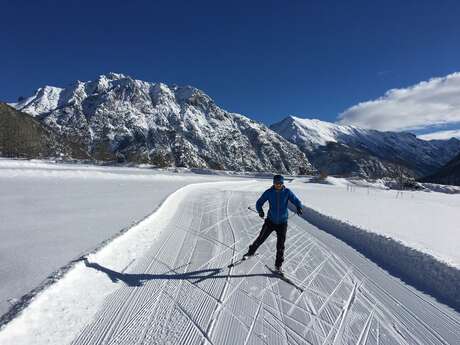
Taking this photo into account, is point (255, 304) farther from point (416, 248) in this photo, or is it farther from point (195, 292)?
point (416, 248)

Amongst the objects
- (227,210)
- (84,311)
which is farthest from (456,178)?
(84,311)

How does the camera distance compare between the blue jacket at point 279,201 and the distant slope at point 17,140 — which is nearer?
the blue jacket at point 279,201

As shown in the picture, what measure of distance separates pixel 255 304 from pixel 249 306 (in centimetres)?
13

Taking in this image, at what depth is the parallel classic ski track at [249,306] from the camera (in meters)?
4.80

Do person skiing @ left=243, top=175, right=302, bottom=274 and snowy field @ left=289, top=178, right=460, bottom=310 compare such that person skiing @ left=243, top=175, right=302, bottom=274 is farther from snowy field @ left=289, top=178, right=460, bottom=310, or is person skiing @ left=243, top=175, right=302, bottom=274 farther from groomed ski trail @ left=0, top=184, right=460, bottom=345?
snowy field @ left=289, top=178, right=460, bottom=310

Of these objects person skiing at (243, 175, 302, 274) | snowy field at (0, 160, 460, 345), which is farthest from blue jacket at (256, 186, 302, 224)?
snowy field at (0, 160, 460, 345)

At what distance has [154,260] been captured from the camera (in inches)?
317

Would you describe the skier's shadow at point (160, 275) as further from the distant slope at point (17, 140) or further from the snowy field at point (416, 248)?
the distant slope at point (17, 140)

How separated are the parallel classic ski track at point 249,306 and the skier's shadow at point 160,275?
0.06ft

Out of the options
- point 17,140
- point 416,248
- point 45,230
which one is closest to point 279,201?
point 416,248

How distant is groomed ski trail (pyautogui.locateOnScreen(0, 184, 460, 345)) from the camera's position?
4.81 m

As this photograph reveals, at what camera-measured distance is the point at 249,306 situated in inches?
224

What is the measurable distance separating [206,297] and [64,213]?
28.3ft

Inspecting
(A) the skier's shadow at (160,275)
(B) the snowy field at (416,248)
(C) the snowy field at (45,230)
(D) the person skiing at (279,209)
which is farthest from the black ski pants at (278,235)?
(C) the snowy field at (45,230)
